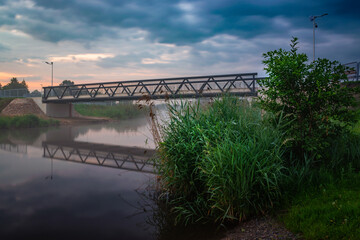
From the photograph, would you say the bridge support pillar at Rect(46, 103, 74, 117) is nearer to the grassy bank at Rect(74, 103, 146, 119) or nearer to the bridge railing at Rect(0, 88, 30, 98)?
the grassy bank at Rect(74, 103, 146, 119)

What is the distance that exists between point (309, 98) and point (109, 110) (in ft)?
160

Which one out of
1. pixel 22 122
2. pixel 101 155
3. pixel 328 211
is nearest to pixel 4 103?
pixel 22 122

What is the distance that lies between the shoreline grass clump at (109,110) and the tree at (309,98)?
44.7 meters

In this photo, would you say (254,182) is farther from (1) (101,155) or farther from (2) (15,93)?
(2) (15,93)

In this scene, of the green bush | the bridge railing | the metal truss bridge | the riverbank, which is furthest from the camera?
the bridge railing

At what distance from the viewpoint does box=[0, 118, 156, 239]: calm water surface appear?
20.8 ft

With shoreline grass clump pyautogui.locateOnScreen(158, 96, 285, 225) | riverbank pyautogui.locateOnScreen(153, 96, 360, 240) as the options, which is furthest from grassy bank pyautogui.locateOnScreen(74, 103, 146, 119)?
riverbank pyautogui.locateOnScreen(153, 96, 360, 240)

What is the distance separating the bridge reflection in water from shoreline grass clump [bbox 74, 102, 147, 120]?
30233mm

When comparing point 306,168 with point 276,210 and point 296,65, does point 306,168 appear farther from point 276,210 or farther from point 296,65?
point 296,65

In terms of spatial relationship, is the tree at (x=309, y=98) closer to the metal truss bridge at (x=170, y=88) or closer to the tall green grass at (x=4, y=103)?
the metal truss bridge at (x=170, y=88)

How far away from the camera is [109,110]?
52656 mm

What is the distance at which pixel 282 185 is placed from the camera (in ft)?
19.4

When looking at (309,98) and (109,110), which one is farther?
(109,110)

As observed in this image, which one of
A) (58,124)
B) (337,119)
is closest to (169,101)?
(337,119)
